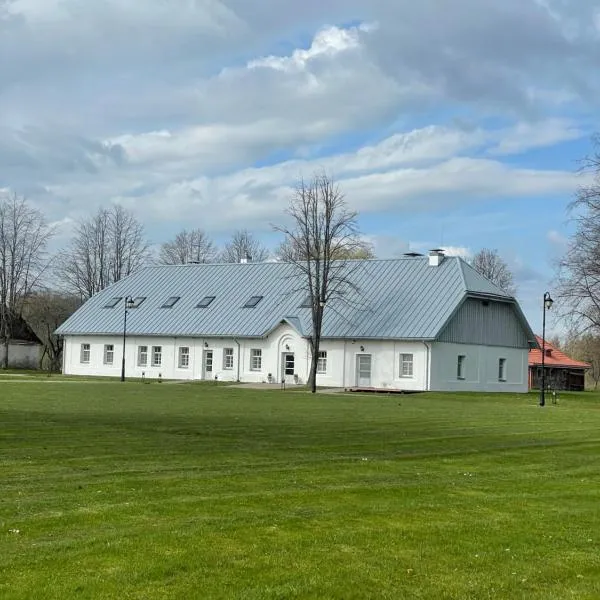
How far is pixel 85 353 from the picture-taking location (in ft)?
218

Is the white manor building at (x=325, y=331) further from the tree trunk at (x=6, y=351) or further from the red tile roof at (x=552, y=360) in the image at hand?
the red tile roof at (x=552, y=360)

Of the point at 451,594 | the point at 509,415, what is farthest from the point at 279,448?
the point at 509,415

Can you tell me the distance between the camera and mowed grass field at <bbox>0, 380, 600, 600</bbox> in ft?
24.6

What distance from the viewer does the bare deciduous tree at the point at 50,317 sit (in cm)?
8944

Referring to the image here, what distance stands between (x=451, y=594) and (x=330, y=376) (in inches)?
1904

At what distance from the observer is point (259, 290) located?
62.0 metres

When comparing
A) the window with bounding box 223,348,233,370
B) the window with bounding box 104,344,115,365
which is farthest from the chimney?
the window with bounding box 104,344,115,365

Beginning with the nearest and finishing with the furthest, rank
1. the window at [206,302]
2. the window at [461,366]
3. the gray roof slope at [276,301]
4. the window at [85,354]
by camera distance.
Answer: the gray roof slope at [276,301], the window at [461,366], the window at [206,302], the window at [85,354]

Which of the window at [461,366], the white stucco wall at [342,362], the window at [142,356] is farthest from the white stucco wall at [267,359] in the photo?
the window at [461,366]

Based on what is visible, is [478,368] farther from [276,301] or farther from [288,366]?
[276,301]

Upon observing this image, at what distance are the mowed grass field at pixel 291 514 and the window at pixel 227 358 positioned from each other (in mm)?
39033

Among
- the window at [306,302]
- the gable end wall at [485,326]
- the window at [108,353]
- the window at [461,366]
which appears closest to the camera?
the gable end wall at [485,326]

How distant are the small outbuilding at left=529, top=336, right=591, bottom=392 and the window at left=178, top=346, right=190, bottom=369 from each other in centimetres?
3148

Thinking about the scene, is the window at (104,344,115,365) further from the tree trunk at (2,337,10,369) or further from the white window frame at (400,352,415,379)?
the white window frame at (400,352,415,379)
